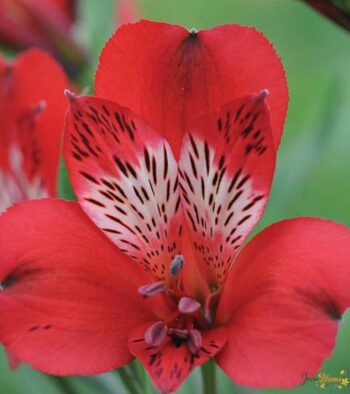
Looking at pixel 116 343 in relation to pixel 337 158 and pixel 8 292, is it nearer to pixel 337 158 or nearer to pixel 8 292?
pixel 8 292

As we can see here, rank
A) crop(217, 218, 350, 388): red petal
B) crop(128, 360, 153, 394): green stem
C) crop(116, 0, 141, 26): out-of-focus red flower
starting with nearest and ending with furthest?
crop(217, 218, 350, 388): red petal → crop(128, 360, 153, 394): green stem → crop(116, 0, 141, 26): out-of-focus red flower

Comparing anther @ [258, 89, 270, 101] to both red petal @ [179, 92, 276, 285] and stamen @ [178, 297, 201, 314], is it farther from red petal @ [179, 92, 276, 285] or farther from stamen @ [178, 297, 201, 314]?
stamen @ [178, 297, 201, 314]

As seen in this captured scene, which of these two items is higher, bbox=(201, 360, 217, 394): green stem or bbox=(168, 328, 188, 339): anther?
bbox=(168, 328, 188, 339): anther

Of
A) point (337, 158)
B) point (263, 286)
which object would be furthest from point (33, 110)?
point (337, 158)

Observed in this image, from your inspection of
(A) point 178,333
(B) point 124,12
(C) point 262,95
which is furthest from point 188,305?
(B) point 124,12

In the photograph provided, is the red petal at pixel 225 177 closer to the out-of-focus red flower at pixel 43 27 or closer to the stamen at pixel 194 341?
the stamen at pixel 194 341

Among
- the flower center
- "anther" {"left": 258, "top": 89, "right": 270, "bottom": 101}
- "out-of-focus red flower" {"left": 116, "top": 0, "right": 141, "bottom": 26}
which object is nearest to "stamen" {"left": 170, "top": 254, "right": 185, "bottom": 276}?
the flower center
